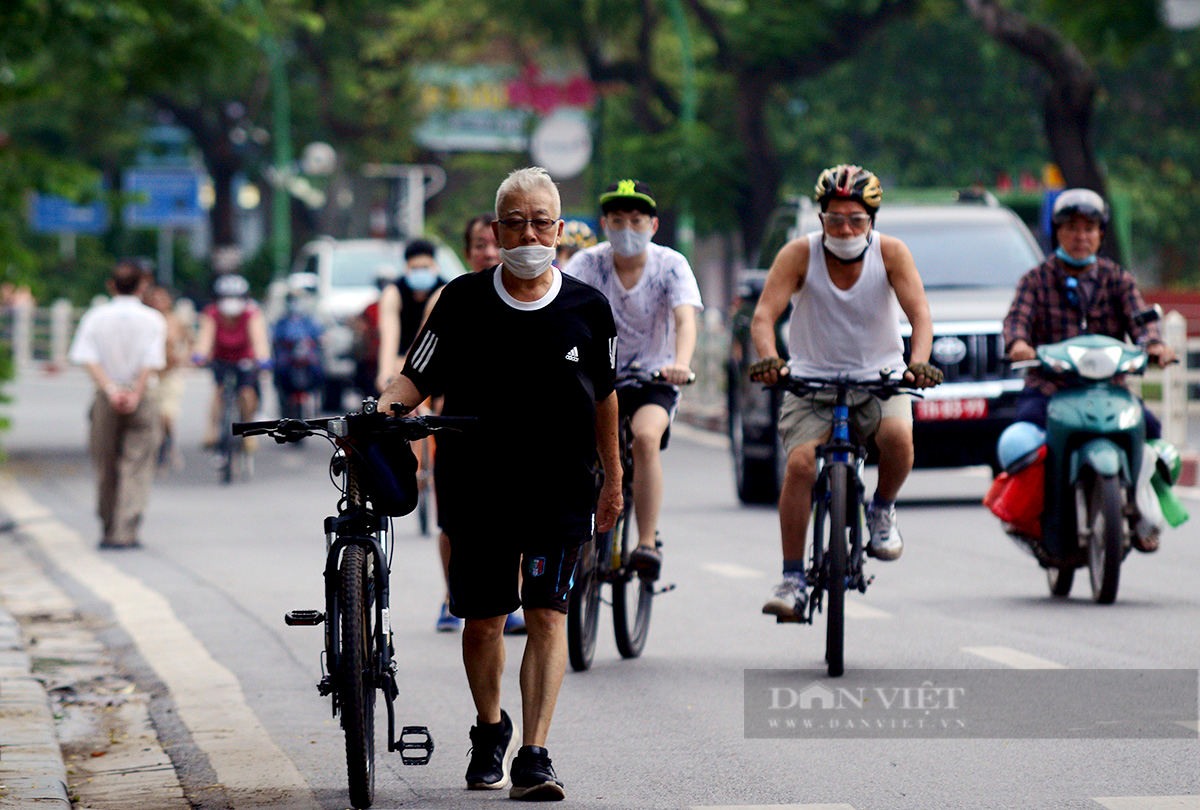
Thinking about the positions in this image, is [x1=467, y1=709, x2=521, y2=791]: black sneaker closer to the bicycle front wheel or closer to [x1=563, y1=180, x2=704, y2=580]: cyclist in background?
the bicycle front wheel

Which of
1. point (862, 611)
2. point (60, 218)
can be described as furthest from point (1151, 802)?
point (60, 218)

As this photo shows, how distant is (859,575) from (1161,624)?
1936mm

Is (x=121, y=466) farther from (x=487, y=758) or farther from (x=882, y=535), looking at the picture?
(x=487, y=758)

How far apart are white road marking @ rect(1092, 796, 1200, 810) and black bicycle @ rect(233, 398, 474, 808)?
70.5 inches

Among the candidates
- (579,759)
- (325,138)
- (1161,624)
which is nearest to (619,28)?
(325,138)

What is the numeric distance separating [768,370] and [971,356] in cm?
673

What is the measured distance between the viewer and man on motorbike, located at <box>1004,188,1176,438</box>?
962cm

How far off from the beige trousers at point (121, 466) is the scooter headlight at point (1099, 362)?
20.4 feet

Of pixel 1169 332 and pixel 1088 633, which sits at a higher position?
pixel 1169 332

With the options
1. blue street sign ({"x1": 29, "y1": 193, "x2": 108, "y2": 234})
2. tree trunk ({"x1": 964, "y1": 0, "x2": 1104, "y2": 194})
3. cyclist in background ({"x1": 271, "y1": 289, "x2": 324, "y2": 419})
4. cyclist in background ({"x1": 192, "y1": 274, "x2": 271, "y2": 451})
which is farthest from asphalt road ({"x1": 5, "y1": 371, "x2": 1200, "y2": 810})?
blue street sign ({"x1": 29, "y1": 193, "x2": 108, "y2": 234})

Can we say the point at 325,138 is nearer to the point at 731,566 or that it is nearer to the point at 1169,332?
the point at 1169,332

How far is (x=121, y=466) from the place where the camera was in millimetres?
13320

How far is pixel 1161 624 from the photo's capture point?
9047 millimetres

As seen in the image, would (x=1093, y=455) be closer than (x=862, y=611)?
Yes
